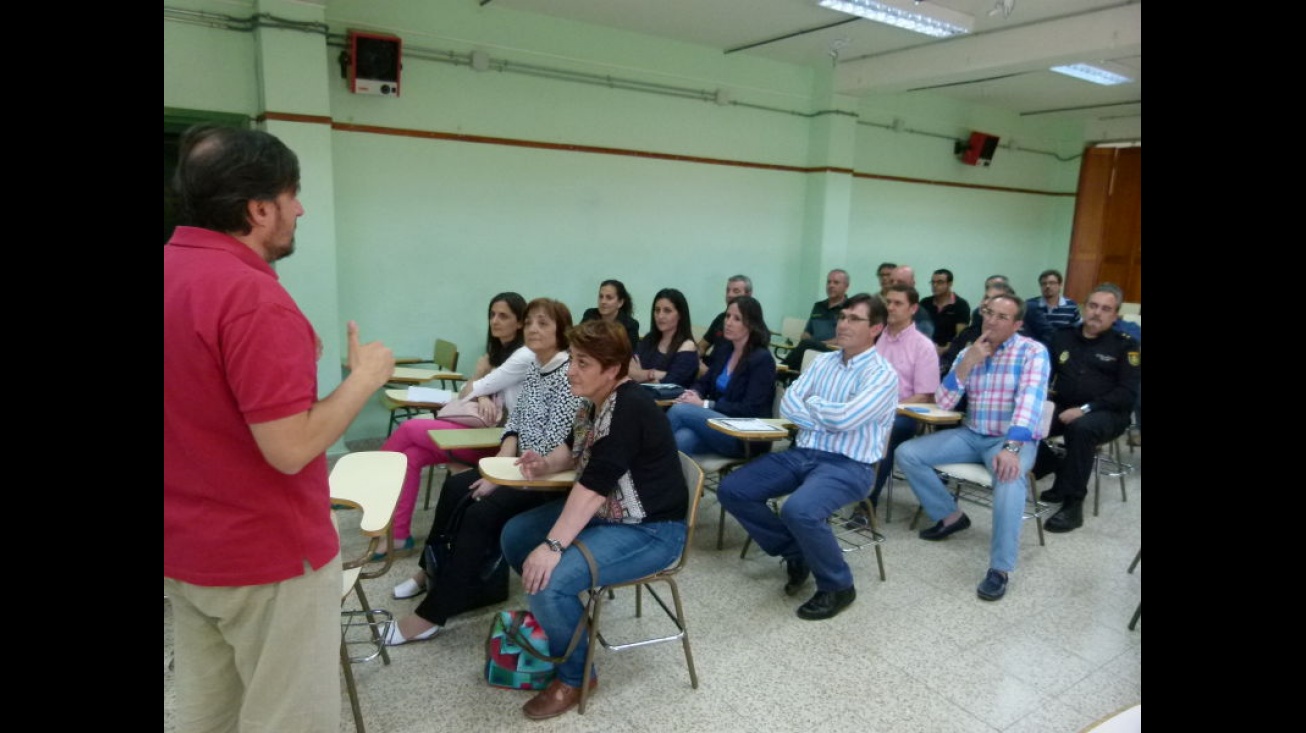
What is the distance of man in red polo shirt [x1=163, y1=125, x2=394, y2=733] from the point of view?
1089mm

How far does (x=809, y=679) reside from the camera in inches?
95.8

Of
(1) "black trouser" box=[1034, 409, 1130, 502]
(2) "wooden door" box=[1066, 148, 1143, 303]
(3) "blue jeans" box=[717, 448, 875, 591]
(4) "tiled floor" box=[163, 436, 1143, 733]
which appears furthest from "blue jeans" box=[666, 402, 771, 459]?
(2) "wooden door" box=[1066, 148, 1143, 303]

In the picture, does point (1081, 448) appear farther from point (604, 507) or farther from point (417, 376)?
point (417, 376)

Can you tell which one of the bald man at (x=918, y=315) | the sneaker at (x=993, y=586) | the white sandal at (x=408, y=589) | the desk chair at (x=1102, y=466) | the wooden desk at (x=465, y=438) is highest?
the bald man at (x=918, y=315)

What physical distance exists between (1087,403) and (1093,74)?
14.0 feet

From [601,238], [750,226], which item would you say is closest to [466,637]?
[601,238]

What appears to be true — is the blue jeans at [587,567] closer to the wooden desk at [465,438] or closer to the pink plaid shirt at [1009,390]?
the wooden desk at [465,438]

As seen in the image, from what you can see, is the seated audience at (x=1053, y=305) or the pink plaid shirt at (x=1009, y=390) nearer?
the pink plaid shirt at (x=1009, y=390)

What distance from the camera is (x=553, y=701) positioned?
221 centimetres

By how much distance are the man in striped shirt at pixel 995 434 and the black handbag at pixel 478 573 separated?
1.99 meters

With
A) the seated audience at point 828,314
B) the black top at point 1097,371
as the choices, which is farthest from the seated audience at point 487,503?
the seated audience at point 828,314

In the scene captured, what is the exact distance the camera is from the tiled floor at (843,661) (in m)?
2.23
